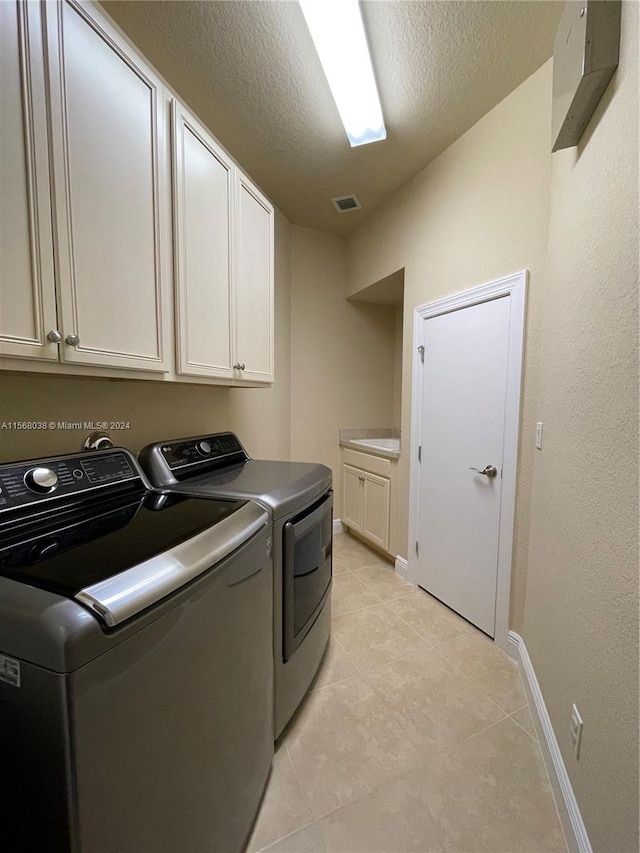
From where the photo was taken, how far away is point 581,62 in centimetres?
100

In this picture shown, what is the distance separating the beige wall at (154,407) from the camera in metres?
1.24

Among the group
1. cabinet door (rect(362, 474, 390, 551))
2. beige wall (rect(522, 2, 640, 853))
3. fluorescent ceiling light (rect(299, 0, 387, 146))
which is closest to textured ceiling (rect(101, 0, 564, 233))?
fluorescent ceiling light (rect(299, 0, 387, 146))

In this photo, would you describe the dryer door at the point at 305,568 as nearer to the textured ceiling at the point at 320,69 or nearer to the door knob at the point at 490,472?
the door knob at the point at 490,472

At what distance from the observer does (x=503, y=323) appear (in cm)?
184

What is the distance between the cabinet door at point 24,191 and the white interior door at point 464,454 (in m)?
1.94

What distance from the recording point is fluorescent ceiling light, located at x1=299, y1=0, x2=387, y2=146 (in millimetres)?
1284

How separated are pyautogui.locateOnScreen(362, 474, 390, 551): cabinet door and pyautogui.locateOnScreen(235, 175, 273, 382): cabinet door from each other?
1340 mm

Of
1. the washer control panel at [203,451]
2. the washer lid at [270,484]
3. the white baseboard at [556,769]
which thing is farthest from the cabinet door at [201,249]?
the white baseboard at [556,769]

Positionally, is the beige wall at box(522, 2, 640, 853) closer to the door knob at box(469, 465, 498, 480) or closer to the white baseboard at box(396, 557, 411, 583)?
the door knob at box(469, 465, 498, 480)

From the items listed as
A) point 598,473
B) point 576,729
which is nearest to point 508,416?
point 598,473

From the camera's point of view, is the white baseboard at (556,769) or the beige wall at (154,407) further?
the beige wall at (154,407)


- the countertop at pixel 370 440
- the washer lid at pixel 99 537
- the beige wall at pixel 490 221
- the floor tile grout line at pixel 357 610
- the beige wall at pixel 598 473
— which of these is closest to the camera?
the washer lid at pixel 99 537

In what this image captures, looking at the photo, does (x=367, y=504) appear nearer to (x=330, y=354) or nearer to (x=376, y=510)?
(x=376, y=510)

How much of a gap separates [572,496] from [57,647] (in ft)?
4.66
